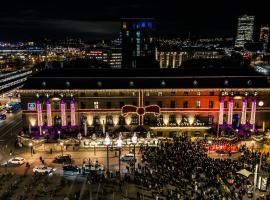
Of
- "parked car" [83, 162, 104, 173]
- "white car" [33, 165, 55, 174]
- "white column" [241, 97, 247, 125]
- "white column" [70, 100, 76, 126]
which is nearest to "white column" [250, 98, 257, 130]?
"white column" [241, 97, 247, 125]

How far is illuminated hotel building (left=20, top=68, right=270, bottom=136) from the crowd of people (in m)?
11.0

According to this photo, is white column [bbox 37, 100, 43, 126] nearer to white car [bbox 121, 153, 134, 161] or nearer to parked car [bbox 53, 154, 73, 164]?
parked car [bbox 53, 154, 73, 164]

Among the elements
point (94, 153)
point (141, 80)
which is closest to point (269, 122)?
point (141, 80)

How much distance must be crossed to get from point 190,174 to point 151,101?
72.6 feet

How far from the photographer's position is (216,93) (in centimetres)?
6412

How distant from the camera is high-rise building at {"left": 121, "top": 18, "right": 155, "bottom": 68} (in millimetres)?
141375

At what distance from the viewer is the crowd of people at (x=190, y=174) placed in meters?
40.8

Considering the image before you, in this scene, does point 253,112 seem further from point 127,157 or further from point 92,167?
point 92,167

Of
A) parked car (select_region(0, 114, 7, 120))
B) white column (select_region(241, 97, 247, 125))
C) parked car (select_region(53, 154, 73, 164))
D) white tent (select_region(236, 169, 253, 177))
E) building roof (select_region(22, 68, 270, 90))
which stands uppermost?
building roof (select_region(22, 68, 270, 90))

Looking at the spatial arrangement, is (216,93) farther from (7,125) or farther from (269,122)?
(7,125)

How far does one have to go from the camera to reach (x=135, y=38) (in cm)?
14238

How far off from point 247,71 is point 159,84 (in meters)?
19.4

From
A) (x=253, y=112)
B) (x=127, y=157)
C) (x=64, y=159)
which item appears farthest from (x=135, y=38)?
(x=64, y=159)

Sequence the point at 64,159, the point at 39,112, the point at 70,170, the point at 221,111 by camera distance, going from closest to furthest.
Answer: the point at 70,170 < the point at 64,159 < the point at 39,112 < the point at 221,111
